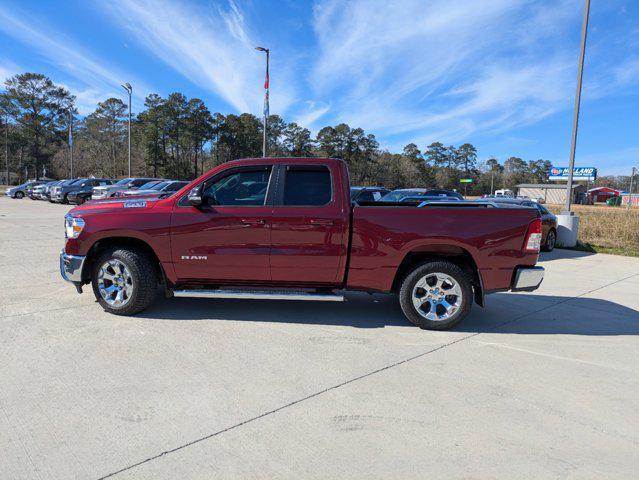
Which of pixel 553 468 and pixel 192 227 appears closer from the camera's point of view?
pixel 553 468

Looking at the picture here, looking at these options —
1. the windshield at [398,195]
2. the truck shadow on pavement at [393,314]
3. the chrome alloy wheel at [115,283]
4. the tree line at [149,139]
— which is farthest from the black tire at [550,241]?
the tree line at [149,139]

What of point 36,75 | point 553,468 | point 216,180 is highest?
point 36,75

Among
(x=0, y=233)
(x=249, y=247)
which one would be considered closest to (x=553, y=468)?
(x=249, y=247)

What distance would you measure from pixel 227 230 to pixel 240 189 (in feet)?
1.74

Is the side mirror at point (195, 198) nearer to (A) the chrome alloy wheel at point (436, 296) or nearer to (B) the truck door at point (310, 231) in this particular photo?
(B) the truck door at point (310, 231)

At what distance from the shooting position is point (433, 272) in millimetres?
4883

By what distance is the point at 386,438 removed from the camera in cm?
283

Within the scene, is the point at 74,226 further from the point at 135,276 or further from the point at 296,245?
the point at 296,245

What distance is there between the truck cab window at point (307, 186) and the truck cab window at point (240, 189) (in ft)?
0.90

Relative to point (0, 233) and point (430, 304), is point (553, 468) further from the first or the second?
point (0, 233)

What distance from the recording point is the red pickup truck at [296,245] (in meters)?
4.80

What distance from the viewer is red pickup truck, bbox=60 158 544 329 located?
4805 millimetres

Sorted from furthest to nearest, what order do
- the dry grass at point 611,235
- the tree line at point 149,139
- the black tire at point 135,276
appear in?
the tree line at point 149,139 → the dry grass at point 611,235 → the black tire at point 135,276

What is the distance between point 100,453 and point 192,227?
2763mm
